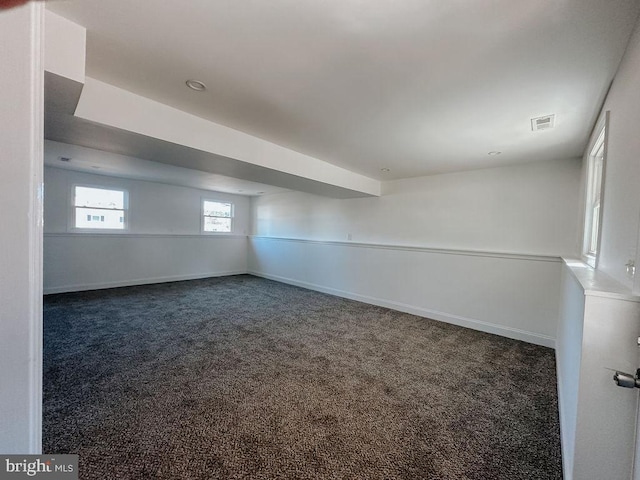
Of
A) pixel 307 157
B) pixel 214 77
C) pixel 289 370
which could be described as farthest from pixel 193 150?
pixel 289 370

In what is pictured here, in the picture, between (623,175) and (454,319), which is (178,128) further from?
(454,319)

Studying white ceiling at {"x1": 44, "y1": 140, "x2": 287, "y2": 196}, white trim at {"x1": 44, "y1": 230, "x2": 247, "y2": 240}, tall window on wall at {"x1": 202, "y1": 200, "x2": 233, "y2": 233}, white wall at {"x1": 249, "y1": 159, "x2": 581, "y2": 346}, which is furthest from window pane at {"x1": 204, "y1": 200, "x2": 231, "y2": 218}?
white wall at {"x1": 249, "y1": 159, "x2": 581, "y2": 346}

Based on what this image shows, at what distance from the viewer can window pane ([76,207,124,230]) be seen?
Result: 521 centimetres

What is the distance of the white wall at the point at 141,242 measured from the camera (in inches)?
195

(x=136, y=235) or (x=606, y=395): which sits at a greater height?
(x=136, y=235)

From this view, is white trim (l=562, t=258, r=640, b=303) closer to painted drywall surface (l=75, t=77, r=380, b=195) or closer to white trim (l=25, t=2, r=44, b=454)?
white trim (l=25, t=2, r=44, b=454)

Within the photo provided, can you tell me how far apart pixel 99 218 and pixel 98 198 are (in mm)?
402

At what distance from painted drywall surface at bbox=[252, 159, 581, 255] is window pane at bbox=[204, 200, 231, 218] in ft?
10.3

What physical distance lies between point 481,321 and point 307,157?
324 centimetres

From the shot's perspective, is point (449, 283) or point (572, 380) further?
point (449, 283)

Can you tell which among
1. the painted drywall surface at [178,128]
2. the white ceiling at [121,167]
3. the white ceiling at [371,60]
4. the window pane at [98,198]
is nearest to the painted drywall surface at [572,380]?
the white ceiling at [371,60]

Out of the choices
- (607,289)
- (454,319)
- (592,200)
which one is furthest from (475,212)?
(607,289)

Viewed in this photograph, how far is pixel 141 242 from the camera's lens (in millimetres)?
5930

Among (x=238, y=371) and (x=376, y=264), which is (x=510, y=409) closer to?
(x=238, y=371)
